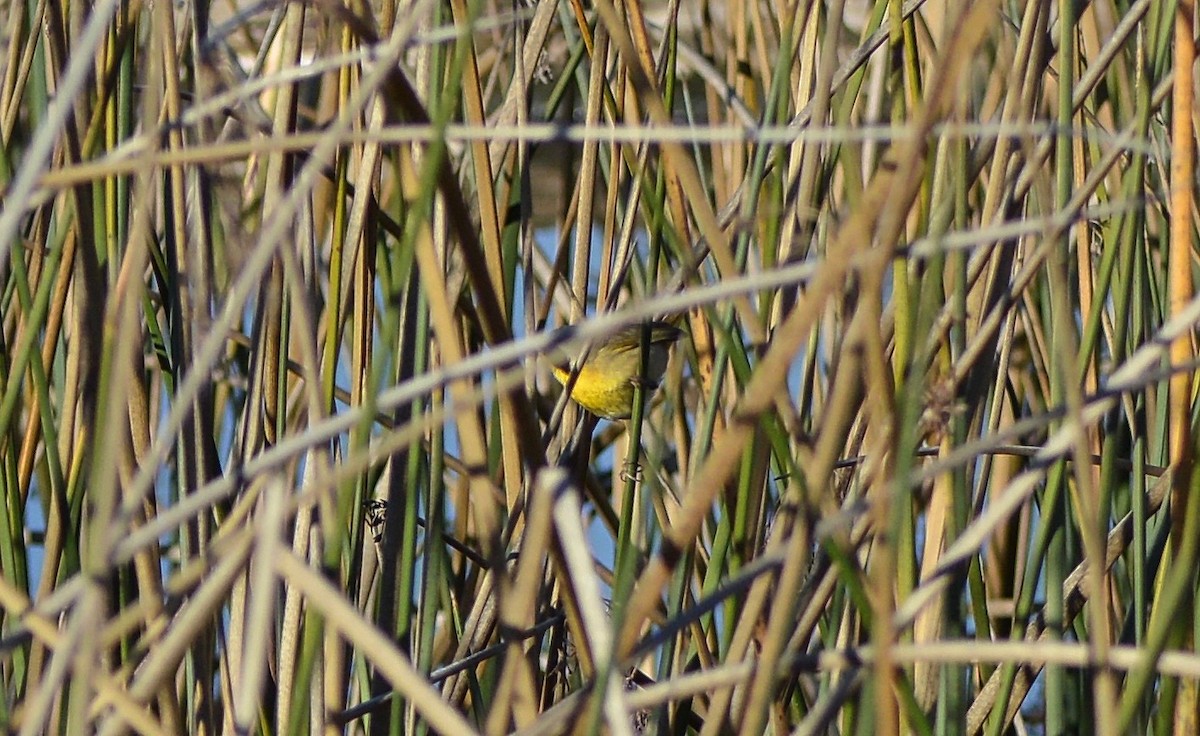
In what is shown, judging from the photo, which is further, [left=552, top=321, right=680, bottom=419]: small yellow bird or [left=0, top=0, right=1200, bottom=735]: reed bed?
[left=552, top=321, right=680, bottom=419]: small yellow bird

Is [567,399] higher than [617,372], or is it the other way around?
[567,399]

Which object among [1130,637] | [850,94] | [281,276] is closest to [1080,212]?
[850,94]

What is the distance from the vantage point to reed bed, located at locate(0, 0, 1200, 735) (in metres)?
0.62

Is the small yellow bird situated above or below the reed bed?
below

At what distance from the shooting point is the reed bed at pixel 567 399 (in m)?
0.62

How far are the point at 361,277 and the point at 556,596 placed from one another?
38 centimetres

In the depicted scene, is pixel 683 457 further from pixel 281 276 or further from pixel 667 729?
pixel 281 276

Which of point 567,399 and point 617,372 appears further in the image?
point 617,372

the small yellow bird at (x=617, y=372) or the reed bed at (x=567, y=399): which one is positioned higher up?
the reed bed at (x=567, y=399)

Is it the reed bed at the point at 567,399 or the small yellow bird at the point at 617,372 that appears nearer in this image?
the reed bed at the point at 567,399

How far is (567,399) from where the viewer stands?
112 centimetres

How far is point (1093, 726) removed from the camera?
1084mm

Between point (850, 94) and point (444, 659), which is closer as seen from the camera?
point (850, 94)

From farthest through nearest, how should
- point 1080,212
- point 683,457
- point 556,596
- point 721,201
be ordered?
point 721,201, point 683,457, point 556,596, point 1080,212
